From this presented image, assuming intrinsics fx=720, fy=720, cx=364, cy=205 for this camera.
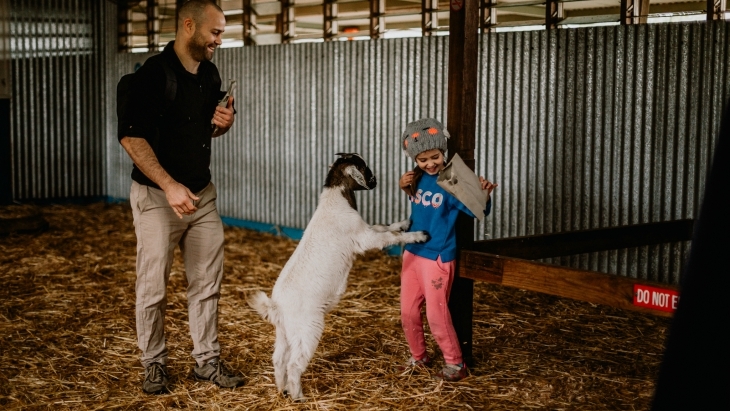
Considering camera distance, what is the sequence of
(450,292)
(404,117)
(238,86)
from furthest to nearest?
(238,86) < (404,117) < (450,292)

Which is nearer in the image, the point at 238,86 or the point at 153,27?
the point at 238,86

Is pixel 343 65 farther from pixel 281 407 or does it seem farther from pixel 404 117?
pixel 281 407

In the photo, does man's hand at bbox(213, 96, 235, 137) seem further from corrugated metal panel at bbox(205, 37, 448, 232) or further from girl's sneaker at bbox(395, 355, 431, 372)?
corrugated metal panel at bbox(205, 37, 448, 232)

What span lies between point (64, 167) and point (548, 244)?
985 cm

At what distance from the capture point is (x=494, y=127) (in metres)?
7.40

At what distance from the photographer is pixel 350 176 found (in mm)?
4246

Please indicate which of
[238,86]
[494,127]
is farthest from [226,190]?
[494,127]

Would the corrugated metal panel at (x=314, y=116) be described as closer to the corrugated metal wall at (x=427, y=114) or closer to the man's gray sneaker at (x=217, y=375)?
the corrugated metal wall at (x=427, y=114)

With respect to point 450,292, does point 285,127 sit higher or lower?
higher

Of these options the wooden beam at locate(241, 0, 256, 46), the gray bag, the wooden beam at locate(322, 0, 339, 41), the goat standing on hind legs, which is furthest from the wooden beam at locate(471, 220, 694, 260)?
the wooden beam at locate(241, 0, 256, 46)

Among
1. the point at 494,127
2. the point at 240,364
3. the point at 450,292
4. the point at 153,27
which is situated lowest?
the point at 240,364

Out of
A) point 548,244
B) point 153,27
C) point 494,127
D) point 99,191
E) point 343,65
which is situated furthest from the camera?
point 99,191

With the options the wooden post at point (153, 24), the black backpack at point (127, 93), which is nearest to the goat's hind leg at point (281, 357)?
the black backpack at point (127, 93)

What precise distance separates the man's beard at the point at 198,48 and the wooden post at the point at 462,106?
1448 millimetres
